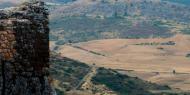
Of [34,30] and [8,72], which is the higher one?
[34,30]

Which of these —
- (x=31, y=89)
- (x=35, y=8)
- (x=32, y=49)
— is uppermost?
(x=35, y=8)

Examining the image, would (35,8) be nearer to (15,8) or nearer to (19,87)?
(15,8)

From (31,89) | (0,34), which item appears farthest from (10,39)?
(31,89)

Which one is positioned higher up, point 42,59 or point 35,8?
point 35,8

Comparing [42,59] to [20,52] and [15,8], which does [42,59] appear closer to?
[20,52]

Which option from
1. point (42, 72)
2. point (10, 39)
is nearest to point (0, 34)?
point (10, 39)
